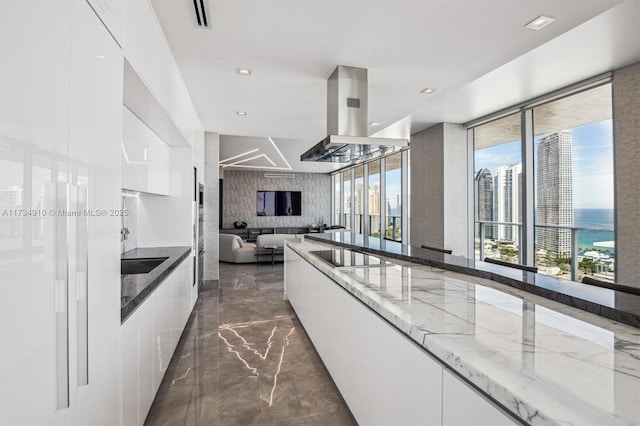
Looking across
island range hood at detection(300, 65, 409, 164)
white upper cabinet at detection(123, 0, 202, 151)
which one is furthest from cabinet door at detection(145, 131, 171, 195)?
island range hood at detection(300, 65, 409, 164)

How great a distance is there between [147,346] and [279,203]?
952 cm

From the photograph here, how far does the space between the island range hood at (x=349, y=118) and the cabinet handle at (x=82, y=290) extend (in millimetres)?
2304

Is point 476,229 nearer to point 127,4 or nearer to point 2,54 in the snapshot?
point 127,4

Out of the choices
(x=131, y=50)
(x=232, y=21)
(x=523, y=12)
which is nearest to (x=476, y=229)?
(x=523, y=12)

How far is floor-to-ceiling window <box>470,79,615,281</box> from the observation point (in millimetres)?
3385

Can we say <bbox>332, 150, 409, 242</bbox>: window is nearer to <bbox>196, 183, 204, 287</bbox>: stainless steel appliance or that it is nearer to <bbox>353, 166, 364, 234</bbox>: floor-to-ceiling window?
<bbox>353, 166, 364, 234</bbox>: floor-to-ceiling window

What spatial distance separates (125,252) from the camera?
120 inches

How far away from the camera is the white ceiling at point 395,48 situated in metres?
2.08

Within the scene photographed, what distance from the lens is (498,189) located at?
476cm

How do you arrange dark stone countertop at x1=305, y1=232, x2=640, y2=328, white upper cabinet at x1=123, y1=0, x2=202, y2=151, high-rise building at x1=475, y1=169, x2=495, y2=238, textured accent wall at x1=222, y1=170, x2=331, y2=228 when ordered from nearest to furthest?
dark stone countertop at x1=305, y1=232, x2=640, y2=328
white upper cabinet at x1=123, y1=0, x2=202, y2=151
high-rise building at x1=475, y1=169, x2=495, y2=238
textured accent wall at x1=222, y1=170, x2=331, y2=228

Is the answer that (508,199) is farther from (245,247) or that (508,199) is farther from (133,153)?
(245,247)

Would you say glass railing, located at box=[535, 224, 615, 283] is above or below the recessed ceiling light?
below

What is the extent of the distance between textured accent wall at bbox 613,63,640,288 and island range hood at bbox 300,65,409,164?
6.40 feet

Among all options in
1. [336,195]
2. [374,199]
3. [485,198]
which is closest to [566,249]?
[485,198]
